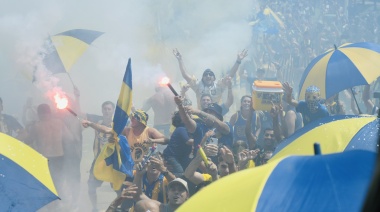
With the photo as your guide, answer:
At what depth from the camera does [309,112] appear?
866 centimetres

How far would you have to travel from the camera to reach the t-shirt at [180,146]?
23.6 feet

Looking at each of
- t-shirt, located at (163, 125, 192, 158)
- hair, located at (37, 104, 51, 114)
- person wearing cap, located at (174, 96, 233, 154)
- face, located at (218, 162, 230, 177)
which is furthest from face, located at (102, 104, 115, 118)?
face, located at (218, 162, 230, 177)

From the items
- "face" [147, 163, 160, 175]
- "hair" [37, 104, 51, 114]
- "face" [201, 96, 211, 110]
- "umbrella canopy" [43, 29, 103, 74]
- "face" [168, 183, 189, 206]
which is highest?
"umbrella canopy" [43, 29, 103, 74]

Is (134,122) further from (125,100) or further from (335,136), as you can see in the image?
(335,136)

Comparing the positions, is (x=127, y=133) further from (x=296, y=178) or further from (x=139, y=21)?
(x=139, y=21)

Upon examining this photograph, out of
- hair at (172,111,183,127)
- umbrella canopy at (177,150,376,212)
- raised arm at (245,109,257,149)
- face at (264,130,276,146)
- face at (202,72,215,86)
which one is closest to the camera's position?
umbrella canopy at (177,150,376,212)

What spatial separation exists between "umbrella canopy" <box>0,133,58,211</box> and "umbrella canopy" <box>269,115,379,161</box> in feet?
4.46

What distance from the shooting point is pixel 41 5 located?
17.2 meters

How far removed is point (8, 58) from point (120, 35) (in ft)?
17.5

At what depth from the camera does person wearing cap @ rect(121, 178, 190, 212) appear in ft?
17.3

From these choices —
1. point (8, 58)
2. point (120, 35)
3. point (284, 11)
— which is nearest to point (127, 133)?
point (8, 58)

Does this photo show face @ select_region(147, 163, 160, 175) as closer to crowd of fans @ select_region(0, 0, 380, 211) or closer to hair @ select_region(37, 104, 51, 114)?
crowd of fans @ select_region(0, 0, 380, 211)

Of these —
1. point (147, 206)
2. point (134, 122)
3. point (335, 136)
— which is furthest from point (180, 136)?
point (335, 136)

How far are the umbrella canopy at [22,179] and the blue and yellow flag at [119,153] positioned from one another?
58.3 inches
